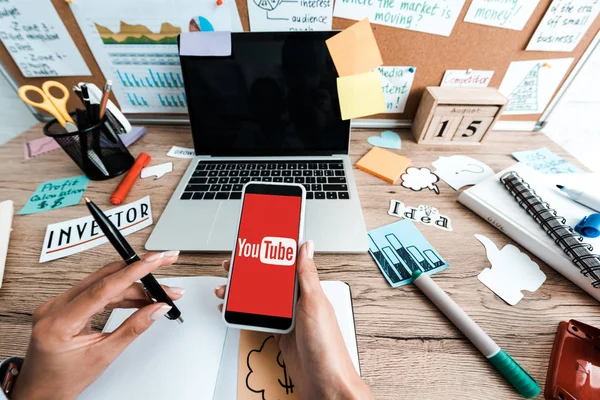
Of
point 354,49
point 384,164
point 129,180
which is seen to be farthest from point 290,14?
point 129,180

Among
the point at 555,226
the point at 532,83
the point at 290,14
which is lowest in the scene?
the point at 555,226

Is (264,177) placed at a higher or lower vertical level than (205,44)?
lower

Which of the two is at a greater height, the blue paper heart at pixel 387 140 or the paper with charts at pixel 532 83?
the paper with charts at pixel 532 83

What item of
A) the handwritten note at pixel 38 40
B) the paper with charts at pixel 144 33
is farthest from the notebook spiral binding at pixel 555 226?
the handwritten note at pixel 38 40

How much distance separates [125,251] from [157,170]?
323 millimetres

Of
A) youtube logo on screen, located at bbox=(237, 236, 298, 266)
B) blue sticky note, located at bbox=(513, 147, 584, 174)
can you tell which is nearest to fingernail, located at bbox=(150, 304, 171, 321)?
youtube logo on screen, located at bbox=(237, 236, 298, 266)

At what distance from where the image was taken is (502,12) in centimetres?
54

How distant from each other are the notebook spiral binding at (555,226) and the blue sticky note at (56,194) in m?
0.85

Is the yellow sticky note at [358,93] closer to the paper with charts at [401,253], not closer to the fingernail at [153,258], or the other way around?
the paper with charts at [401,253]

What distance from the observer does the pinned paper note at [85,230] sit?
0.42 metres

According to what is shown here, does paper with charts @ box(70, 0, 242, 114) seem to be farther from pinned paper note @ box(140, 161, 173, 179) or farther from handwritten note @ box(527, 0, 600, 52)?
handwritten note @ box(527, 0, 600, 52)

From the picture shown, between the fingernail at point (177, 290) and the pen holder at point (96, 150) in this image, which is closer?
the fingernail at point (177, 290)

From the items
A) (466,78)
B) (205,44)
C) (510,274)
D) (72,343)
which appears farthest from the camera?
(466,78)

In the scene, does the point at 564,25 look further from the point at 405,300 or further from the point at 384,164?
the point at 405,300
